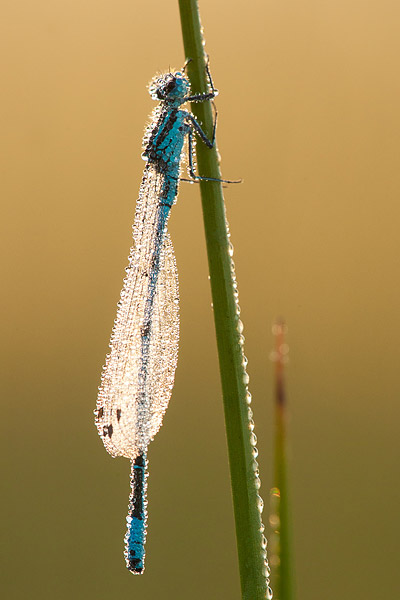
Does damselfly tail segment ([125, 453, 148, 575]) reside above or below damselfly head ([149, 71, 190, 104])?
below

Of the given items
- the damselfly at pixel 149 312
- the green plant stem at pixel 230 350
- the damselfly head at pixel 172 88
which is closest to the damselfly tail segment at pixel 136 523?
the damselfly at pixel 149 312

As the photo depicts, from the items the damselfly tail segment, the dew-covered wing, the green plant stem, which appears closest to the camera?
the green plant stem

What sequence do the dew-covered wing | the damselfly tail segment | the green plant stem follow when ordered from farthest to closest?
the dew-covered wing → the damselfly tail segment → the green plant stem

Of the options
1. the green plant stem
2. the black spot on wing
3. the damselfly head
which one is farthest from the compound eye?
the black spot on wing

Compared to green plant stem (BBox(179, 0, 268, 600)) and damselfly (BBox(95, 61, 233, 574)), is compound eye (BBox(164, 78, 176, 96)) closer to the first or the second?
damselfly (BBox(95, 61, 233, 574))

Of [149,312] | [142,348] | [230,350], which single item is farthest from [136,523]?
[230,350]

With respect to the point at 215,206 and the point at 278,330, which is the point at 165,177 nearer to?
the point at 215,206

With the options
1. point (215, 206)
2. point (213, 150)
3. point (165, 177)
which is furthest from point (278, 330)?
point (165, 177)

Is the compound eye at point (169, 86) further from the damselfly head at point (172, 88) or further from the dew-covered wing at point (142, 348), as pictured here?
the dew-covered wing at point (142, 348)
